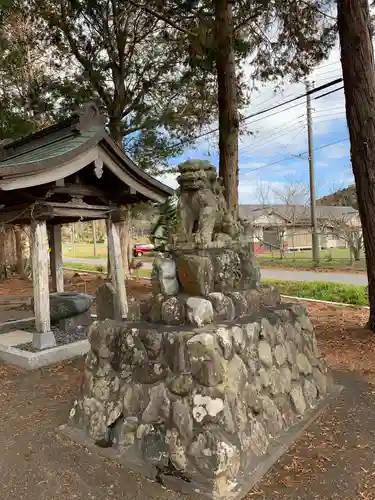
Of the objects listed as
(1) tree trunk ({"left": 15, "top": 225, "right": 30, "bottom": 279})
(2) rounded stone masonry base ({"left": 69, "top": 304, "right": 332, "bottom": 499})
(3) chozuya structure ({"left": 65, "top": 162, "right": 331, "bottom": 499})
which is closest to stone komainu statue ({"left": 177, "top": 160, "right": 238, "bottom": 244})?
(3) chozuya structure ({"left": 65, "top": 162, "right": 331, "bottom": 499})

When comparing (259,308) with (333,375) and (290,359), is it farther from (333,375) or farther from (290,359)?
(333,375)

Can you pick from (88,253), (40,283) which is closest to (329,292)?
(40,283)

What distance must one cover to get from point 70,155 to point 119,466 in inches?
161

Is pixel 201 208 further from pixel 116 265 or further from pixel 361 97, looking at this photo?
pixel 361 97

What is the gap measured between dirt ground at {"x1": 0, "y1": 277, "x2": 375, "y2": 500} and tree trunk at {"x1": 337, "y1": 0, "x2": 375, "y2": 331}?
239 centimetres

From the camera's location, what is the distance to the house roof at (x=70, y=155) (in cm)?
518

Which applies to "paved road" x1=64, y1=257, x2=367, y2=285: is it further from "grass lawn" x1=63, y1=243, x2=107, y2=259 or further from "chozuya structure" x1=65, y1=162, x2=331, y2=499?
"grass lawn" x1=63, y1=243, x2=107, y2=259

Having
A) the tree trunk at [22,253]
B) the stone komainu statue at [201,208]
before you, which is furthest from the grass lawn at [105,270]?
the stone komainu statue at [201,208]

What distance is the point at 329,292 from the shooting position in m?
10.2

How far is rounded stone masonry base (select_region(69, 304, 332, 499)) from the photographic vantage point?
2.56 metres

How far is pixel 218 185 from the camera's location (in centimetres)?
384

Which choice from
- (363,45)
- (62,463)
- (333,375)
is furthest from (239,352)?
(363,45)

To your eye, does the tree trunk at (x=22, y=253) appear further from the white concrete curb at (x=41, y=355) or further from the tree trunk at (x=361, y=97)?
the tree trunk at (x=361, y=97)

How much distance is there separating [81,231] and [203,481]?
56.6 metres
